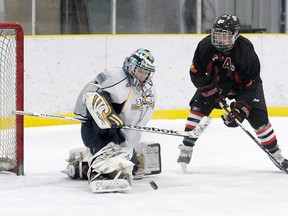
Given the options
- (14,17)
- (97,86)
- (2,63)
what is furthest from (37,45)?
(97,86)

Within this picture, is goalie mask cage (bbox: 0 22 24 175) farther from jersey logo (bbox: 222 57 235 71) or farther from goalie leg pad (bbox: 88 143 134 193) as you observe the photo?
jersey logo (bbox: 222 57 235 71)

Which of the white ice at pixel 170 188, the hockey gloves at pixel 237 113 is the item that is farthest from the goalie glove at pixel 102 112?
the hockey gloves at pixel 237 113

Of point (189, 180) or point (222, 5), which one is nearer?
point (189, 180)

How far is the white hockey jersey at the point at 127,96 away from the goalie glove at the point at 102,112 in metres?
0.07

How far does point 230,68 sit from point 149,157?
2.19 ft

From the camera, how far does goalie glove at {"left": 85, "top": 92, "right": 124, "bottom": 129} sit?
4.31 m

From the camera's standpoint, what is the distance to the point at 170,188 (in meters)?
4.52

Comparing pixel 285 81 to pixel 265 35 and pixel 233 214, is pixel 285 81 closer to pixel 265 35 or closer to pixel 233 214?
pixel 265 35

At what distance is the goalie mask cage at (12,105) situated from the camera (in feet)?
15.7

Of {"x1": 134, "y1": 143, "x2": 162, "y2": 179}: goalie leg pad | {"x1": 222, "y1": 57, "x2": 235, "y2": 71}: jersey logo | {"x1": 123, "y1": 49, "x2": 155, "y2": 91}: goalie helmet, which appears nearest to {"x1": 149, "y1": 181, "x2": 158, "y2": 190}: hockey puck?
{"x1": 134, "y1": 143, "x2": 162, "y2": 179}: goalie leg pad

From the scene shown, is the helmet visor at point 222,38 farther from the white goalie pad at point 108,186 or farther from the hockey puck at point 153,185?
the white goalie pad at point 108,186

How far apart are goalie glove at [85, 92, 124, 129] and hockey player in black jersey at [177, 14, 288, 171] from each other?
79cm

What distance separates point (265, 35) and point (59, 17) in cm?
179

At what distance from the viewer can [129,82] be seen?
4438 mm
